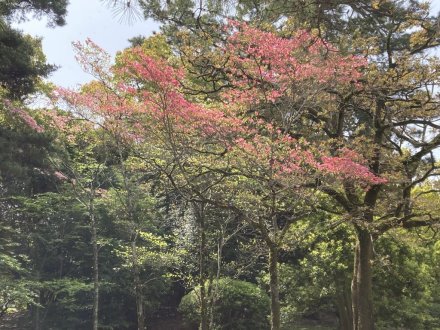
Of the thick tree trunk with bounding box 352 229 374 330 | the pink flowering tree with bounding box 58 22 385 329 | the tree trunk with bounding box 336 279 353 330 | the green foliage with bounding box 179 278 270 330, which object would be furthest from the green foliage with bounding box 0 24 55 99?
the tree trunk with bounding box 336 279 353 330

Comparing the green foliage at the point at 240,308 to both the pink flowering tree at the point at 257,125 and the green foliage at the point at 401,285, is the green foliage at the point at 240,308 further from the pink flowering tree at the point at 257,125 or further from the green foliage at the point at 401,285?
the pink flowering tree at the point at 257,125

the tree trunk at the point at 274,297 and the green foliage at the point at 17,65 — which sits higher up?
the green foliage at the point at 17,65

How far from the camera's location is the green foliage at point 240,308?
390 inches

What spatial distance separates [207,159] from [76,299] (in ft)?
28.5

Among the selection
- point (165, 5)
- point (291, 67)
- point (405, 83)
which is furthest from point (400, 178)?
point (165, 5)

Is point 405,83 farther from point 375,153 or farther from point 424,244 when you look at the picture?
point 424,244

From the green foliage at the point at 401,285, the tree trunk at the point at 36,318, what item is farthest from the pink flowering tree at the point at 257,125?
the tree trunk at the point at 36,318

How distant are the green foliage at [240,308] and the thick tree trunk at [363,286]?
332 centimetres

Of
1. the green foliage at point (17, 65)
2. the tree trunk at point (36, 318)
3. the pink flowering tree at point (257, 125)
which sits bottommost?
the tree trunk at point (36, 318)

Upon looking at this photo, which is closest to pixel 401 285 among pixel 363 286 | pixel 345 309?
pixel 345 309

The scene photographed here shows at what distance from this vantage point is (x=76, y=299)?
12289mm

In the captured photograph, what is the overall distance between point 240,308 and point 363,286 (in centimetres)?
401

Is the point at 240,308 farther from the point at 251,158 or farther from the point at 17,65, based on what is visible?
the point at 17,65

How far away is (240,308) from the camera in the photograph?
1006cm
